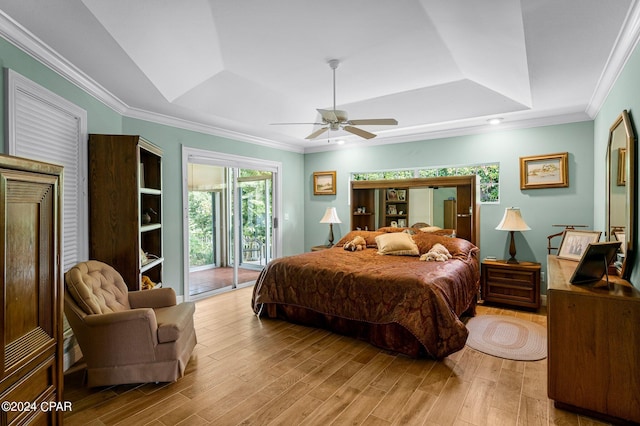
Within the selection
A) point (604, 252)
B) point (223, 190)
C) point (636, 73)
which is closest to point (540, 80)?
point (636, 73)

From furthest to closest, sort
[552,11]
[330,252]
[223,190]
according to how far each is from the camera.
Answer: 1. [223,190]
2. [330,252]
3. [552,11]

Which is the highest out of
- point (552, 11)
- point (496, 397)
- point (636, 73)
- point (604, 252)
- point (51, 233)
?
point (552, 11)

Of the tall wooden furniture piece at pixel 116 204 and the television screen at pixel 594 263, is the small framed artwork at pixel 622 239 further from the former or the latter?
the tall wooden furniture piece at pixel 116 204

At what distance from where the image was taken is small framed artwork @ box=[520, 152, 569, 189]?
4305mm

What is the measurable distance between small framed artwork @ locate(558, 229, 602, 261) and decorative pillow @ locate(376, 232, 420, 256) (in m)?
1.61

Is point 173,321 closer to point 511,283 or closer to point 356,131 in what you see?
point 356,131

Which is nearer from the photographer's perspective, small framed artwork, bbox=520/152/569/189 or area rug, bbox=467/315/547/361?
area rug, bbox=467/315/547/361

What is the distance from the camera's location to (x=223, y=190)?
17.8 ft

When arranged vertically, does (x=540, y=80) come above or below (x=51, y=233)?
above

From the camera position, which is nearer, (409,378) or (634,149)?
(634,149)

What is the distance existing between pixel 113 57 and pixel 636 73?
3.92 metres

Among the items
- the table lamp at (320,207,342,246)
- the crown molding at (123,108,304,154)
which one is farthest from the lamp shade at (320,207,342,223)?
the crown molding at (123,108,304,154)

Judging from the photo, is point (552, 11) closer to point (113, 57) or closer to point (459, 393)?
point (459, 393)

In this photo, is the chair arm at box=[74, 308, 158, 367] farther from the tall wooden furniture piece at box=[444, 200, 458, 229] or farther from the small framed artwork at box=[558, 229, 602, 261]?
the tall wooden furniture piece at box=[444, 200, 458, 229]
